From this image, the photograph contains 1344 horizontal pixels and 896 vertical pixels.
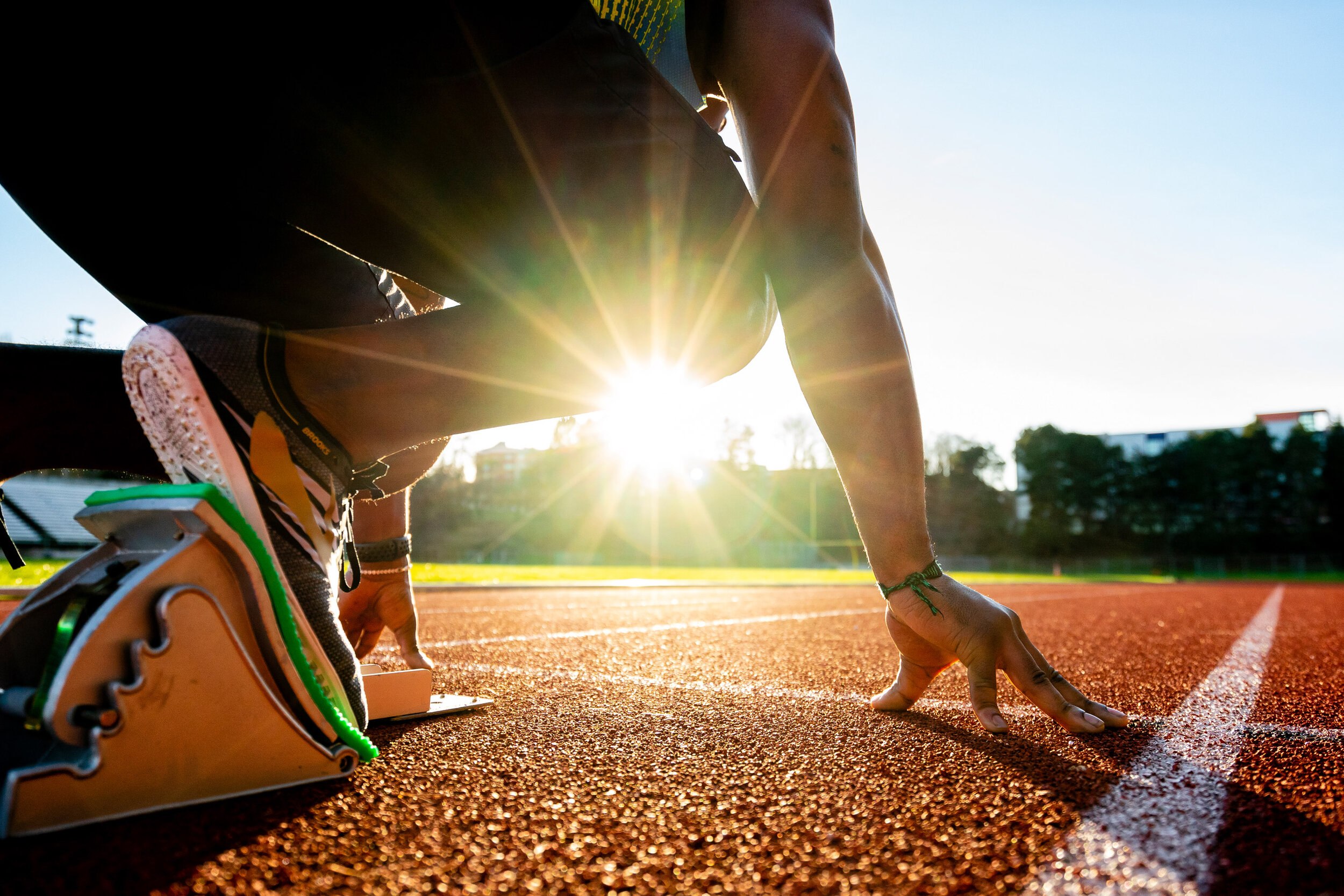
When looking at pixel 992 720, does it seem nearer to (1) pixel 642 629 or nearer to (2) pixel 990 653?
(2) pixel 990 653

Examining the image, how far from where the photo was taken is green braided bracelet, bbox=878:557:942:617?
1445mm

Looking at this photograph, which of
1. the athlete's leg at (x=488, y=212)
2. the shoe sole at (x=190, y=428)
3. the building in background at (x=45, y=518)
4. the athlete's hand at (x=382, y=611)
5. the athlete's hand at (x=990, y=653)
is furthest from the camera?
the building in background at (x=45, y=518)

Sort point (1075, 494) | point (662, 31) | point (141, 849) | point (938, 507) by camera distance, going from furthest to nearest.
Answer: point (938, 507)
point (1075, 494)
point (662, 31)
point (141, 849)

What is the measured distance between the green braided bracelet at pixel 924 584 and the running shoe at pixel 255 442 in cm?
96

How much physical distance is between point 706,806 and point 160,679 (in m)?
0.63

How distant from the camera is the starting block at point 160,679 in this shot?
80cm

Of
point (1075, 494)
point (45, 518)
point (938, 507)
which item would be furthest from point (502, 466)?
point (1075, 494)

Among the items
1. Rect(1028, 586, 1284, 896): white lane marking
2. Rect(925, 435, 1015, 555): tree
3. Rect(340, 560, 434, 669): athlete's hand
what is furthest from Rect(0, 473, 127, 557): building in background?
Rect(925, 435, 1015, 555): tree

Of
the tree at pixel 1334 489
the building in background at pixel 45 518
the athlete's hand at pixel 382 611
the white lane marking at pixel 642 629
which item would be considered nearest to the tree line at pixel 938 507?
the tree at pixel 1334 489

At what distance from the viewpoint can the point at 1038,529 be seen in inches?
2269

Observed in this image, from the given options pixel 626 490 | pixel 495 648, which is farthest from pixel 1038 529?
pixel 495 648

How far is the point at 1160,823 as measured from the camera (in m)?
0.89

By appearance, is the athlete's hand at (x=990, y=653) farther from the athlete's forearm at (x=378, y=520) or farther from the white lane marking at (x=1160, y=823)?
the athlete's forearm at (x=378, y=520)

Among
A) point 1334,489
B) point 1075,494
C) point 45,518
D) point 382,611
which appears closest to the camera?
point 382,611
